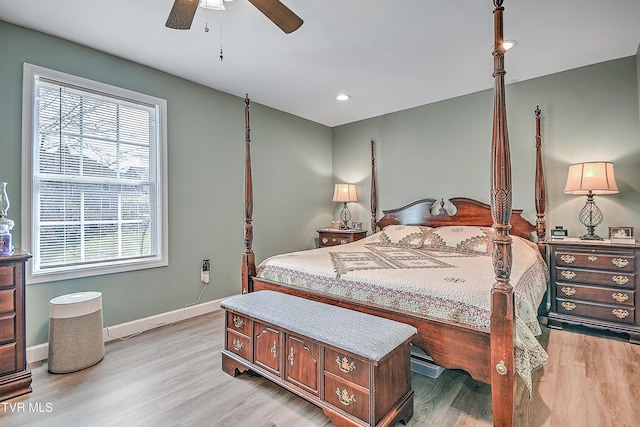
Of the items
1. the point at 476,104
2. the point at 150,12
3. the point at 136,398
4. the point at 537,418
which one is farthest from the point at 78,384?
the point at 476,104

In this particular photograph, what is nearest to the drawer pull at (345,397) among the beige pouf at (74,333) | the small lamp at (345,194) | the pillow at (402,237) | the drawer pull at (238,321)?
the drawer pull at (238,321)

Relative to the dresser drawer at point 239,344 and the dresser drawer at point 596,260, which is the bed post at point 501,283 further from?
the dresser drawer at point 596,260

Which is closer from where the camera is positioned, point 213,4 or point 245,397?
point 245,397

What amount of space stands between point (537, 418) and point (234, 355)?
6.11 ft

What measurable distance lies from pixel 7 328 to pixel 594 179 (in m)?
4.64

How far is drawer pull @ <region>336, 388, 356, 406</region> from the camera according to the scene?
1.59m

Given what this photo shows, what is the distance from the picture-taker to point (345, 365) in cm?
162

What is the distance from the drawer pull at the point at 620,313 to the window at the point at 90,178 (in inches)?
164

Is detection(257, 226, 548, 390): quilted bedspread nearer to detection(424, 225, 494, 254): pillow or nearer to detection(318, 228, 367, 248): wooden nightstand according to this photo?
detection(424, 225, 494, 254): pillow

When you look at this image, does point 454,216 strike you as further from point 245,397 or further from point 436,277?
point 245,397

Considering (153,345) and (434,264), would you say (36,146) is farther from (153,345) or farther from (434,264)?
(434,264)

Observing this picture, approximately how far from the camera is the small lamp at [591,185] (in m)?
2.84

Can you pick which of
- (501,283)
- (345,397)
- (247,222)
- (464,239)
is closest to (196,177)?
(247,222)

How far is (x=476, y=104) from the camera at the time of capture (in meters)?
3.87
